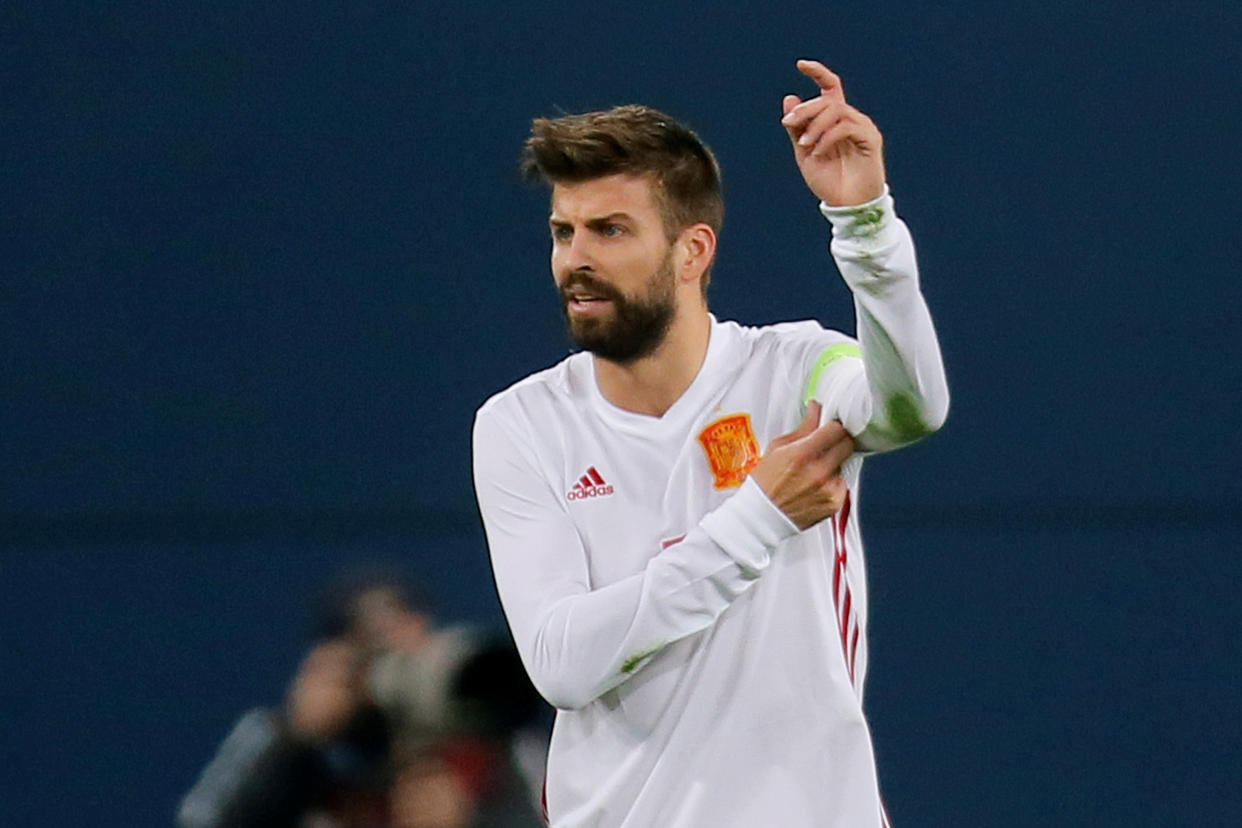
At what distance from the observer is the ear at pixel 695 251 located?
2.32 meters

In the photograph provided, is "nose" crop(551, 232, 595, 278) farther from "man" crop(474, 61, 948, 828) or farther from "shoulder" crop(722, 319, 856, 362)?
"shoulder" crop(722, 319, 856, 362)

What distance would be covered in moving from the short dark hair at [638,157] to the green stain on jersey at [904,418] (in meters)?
0.40

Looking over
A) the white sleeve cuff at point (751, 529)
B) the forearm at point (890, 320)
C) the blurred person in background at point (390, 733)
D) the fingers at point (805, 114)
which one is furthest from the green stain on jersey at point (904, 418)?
the blurred person in background at point (390, 733)

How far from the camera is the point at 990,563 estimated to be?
3615mm

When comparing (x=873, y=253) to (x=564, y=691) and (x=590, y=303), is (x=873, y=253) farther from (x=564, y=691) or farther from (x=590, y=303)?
(x=564, y=691)

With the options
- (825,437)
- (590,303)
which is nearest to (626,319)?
(590,303)

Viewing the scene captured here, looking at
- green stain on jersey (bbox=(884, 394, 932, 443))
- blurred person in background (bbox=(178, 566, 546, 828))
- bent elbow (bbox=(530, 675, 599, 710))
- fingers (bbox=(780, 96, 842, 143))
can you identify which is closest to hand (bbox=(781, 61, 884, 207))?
fingers (bbox=(780, 96, 842, 143))

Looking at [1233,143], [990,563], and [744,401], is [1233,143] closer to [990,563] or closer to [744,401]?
[990,563]

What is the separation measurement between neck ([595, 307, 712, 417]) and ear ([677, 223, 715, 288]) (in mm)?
49

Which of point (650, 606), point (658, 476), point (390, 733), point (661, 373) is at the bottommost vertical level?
point (390, 733)

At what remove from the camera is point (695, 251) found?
2344mm

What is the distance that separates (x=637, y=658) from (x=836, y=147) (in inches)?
23.5

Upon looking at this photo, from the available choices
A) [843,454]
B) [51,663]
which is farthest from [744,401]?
[51,663]

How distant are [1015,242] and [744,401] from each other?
155 centimetres
